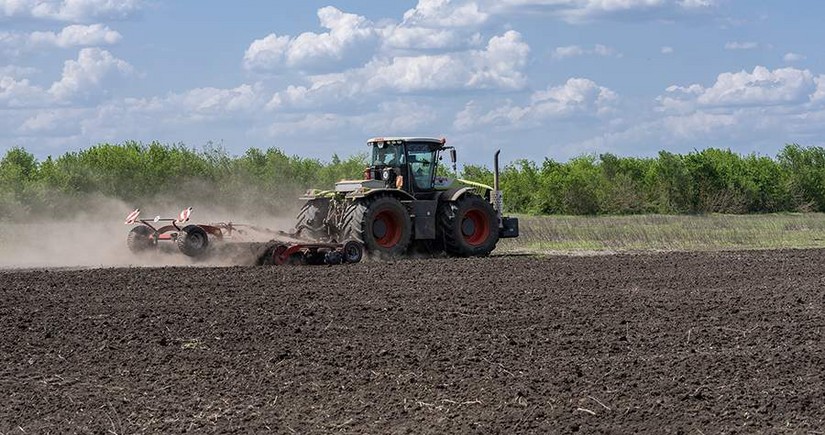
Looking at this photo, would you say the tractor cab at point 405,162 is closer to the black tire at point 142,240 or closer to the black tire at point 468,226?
the black tire at point 468,226

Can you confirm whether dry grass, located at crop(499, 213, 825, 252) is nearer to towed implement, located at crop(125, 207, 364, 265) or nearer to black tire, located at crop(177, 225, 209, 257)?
towed implement, located at crop(125, 207, 364, 265)

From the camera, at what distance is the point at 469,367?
10773mm

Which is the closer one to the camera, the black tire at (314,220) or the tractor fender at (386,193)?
the tractor fender at (386,193)

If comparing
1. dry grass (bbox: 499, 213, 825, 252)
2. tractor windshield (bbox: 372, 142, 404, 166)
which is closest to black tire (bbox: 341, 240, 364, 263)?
tractor windshield (bbox: 372, 142, 404, 166)

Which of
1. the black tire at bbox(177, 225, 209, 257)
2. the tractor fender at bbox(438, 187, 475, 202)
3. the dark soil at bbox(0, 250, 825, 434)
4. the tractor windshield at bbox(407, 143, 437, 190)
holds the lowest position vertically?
the dark soil at bbox(0, 250, 825, 434)

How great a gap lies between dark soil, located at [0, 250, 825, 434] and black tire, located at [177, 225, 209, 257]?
2.07m

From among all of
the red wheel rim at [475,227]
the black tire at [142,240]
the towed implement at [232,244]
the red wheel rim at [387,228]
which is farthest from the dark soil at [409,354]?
the red wheel rim at [475,227]

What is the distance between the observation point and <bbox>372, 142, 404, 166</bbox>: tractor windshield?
2319 cm

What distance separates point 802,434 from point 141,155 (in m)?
35.8

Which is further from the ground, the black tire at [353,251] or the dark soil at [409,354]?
the black tire at [353,251]

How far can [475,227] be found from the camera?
2427 centimetres

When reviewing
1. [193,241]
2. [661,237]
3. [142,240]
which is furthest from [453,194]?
[661,237]

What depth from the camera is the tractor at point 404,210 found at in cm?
2228

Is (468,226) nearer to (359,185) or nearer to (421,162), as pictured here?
(421,162)
